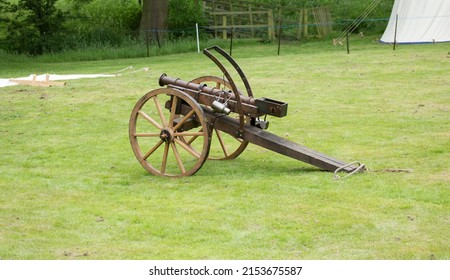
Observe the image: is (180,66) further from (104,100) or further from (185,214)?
(185,214)

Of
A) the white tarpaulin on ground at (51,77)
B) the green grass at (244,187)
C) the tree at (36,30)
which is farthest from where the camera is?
the tree at (36,30)

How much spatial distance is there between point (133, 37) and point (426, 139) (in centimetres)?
1996

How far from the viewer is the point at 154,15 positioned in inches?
1188

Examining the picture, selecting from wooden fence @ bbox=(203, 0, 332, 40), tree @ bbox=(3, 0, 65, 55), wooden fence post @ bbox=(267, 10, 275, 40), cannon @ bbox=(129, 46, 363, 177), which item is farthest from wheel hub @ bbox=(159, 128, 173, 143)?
wooden fence post @ bbox=(267, 10, 275, 40)

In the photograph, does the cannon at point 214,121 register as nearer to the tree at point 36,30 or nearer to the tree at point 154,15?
the tree at point 36,30

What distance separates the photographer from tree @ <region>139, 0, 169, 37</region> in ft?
98.2

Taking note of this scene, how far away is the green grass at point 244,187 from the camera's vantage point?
7.52m

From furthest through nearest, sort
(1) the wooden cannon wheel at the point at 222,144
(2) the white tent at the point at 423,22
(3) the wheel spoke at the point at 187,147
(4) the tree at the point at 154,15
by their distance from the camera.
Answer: (4) the tree at the point at 154,15
(2) the white tent at the point at 423,22
(1) the wooden cannon wheel at the point at 222,144
(3) the wheel spoke at the point at 187,147

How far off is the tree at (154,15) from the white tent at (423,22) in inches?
305

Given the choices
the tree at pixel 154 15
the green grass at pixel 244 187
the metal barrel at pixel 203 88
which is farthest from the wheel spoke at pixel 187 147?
the tree at pixel 154 15

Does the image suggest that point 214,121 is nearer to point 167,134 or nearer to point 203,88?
point 203,88

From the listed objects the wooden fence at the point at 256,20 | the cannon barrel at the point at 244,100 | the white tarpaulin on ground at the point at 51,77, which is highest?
the cannon barrel at the point at 244,100

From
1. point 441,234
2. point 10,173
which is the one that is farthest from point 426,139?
point 10,173

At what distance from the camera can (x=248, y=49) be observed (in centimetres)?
2914
